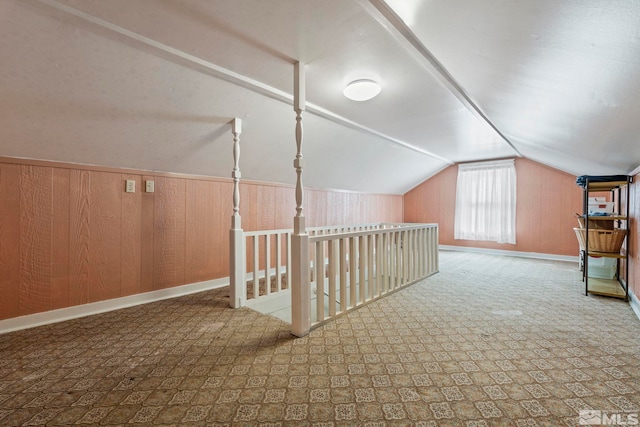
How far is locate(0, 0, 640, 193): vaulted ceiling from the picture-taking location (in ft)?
4.30

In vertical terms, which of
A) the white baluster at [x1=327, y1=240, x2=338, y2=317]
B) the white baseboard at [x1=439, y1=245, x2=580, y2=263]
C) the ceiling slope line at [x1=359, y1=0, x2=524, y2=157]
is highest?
the ceiling slope line at [x1=359, y1=0, x2=524, y2=157]

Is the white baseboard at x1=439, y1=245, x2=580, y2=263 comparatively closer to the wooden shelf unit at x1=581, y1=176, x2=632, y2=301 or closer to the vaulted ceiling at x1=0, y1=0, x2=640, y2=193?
the wooden shelf unit at x1=581, y1=176, x2=632, y2=301

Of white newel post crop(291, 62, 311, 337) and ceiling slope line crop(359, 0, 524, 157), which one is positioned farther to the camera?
white newel post crop(291, 62, 311, 337)

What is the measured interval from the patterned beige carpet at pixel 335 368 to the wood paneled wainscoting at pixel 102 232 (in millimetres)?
319

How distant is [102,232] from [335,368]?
8.19 ft

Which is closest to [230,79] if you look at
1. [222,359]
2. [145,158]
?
[145,158]

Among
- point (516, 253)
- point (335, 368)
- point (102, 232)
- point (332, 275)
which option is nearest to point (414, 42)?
point (332, 275)

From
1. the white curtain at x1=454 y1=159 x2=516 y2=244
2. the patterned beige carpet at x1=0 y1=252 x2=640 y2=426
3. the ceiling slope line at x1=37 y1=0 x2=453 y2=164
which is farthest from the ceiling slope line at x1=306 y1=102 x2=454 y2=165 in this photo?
the patterned beige carpet at x1=0 y1=252 x2=640 y2=426

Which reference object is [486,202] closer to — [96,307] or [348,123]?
[348,123]

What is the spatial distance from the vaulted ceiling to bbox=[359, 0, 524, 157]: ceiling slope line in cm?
1

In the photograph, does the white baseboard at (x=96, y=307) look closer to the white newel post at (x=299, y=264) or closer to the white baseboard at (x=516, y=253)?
the white newel post at (x=299, y=264)

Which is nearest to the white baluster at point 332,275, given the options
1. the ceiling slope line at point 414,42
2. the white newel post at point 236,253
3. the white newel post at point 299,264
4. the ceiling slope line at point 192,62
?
the white newel post at point 299,264

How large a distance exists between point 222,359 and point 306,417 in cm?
74

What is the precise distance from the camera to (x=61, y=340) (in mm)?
1954
